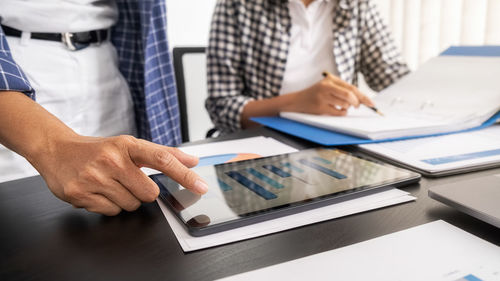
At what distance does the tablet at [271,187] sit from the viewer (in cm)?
31

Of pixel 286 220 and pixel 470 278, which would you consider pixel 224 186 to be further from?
pixel 470 278

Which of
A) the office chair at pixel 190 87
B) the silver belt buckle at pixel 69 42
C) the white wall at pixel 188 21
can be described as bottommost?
the office chair at pixel 190 87

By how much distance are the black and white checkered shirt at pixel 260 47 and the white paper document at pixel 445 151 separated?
53 centimetres

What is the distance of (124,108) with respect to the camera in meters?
0.89

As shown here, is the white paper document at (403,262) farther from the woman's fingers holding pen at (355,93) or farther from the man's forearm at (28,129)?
the woman's fingers holding pen at (355,93)

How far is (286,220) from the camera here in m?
0.32

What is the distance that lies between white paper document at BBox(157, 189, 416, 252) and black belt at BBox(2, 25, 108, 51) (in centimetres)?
53

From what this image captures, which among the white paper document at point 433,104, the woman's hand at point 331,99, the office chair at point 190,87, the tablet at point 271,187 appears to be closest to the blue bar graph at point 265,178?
the tablet at point 271,187

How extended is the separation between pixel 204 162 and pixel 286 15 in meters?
0.70

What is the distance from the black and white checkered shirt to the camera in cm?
104

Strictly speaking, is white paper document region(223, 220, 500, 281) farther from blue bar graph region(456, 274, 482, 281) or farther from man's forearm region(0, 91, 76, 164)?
man's forearm region(0, 91, 76, 164)

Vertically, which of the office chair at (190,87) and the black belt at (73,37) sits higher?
the black belt at (73,37)

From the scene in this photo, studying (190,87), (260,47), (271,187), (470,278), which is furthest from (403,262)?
(190,87)

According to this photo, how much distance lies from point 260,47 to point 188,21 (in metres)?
1.22
